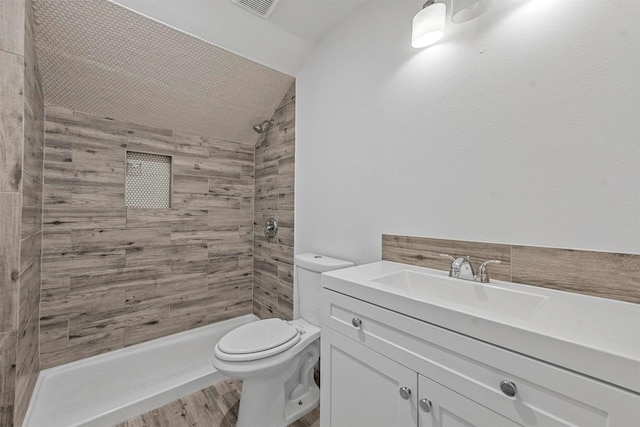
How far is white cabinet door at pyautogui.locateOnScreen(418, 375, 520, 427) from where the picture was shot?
65 centimetres

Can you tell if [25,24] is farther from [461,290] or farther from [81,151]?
[461,290]

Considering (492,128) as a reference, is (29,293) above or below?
below

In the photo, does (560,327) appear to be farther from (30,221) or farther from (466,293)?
(30,221)

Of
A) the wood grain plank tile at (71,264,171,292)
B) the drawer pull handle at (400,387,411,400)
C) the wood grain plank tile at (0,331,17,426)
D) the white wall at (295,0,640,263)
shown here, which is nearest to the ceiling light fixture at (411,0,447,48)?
the white wall at (295,0,640,263)

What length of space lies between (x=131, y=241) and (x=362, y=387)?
6.57 feet

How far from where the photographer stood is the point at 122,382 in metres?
1.78

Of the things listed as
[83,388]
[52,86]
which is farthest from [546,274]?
[52,86]

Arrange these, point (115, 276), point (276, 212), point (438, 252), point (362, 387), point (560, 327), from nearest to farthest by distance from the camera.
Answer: point (560, 327) → point (362, 387) → point (438, 252) → point (115, 276) → point (276, 212)

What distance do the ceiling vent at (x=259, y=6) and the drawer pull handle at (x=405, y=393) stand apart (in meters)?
2.10

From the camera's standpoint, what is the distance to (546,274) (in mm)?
920

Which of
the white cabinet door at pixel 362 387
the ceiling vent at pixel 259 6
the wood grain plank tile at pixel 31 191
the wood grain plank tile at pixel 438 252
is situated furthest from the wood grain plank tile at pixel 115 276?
the ceiling vent at pixel 259 6

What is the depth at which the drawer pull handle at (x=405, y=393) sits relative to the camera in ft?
2.66

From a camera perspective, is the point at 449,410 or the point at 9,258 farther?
the point at 9,258

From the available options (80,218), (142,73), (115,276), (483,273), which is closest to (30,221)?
(80,218)
